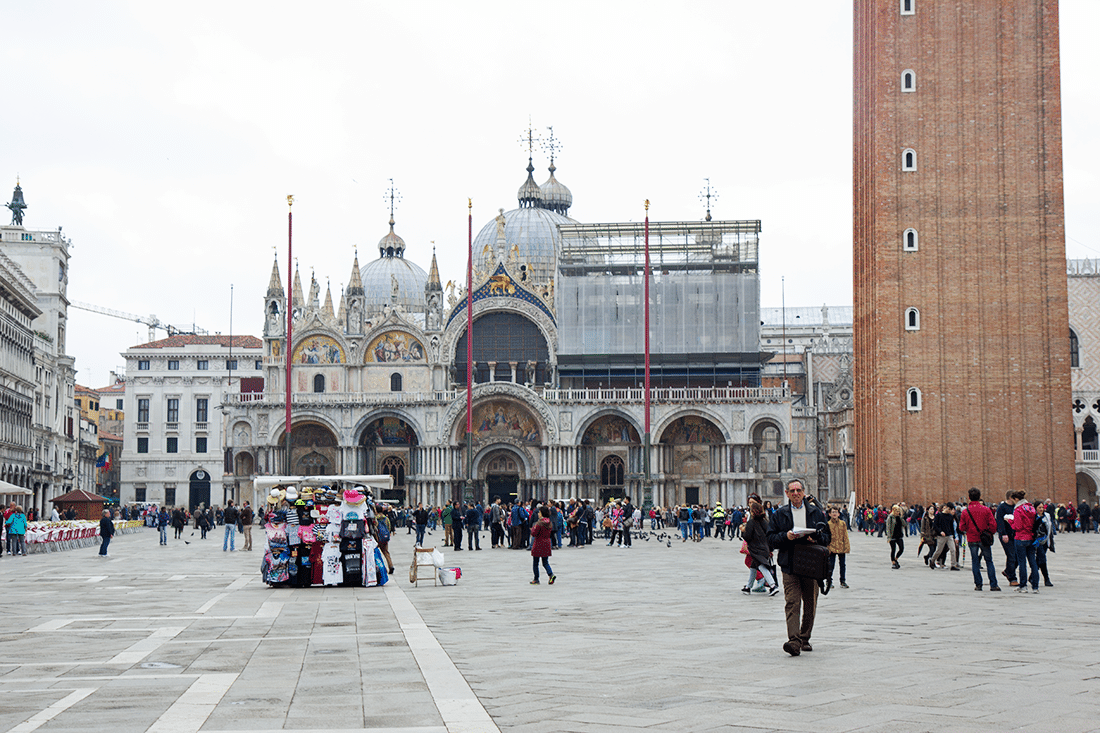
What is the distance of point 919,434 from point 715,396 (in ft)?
47.8

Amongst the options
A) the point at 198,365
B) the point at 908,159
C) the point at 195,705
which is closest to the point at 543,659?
the point at 195,705

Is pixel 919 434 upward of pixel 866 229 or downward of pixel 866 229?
downward

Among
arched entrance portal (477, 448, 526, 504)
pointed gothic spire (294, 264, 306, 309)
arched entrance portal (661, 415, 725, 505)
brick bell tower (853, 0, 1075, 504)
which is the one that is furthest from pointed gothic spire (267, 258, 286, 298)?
brick bell tower (853, 0, 1075, 504)

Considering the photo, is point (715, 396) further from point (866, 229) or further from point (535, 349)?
point (866, 229)

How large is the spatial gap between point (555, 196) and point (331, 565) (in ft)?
205

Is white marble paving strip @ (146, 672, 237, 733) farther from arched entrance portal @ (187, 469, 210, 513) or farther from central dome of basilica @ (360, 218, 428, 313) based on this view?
arched entrance portal @ (187, 469, 210, 513)

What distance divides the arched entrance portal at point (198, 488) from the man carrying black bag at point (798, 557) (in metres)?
73.6

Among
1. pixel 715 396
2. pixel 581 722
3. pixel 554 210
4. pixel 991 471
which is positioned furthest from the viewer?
pixel 554 210

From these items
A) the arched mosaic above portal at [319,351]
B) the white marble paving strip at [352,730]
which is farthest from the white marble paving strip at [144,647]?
the arched mosaic above portal at [319,351]

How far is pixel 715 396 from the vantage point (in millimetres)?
58469

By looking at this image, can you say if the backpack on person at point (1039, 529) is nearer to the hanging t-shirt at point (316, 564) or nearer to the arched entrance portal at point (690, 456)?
the hanging t-shirt at point (316, 564)

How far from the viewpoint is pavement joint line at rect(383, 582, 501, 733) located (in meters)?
7.60

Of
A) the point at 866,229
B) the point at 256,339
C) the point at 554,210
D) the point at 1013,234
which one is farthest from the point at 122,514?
the point at 1013,234

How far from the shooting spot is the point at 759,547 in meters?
16.9
